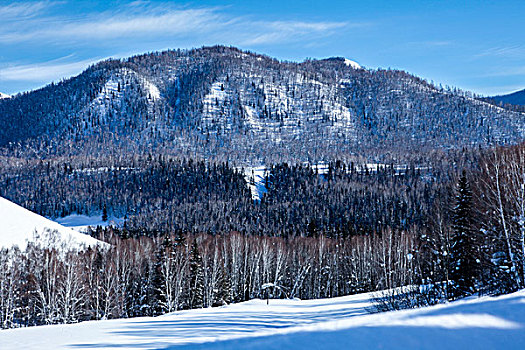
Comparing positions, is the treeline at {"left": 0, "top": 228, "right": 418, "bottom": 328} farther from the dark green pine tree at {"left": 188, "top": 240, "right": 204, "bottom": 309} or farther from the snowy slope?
the snowy slope

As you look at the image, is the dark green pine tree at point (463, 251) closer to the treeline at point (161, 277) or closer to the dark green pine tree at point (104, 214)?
the treeline at point (161, 277)

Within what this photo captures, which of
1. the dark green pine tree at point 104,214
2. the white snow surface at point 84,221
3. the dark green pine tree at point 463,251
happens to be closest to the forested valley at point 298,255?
the dark green pine tree at point 463,251

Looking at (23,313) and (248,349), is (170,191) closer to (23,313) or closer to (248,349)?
(23,313)

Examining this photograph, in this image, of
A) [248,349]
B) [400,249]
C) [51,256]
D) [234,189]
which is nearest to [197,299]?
[51,256]

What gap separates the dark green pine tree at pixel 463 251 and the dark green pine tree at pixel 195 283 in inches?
1219

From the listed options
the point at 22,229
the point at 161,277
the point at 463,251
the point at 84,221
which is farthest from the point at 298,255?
the point at 84,221

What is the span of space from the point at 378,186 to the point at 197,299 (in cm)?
12473

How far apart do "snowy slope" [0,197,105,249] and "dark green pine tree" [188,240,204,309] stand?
23.1m

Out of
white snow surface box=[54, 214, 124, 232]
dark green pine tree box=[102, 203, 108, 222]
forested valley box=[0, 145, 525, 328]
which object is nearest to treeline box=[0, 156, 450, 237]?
forested valley box=[0, 145, 525, 328]

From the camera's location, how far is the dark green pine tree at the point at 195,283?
50.3 m

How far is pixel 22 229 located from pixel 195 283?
29.7 m

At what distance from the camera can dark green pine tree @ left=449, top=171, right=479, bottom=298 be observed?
82.6 ft

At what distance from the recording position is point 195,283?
5044 cm

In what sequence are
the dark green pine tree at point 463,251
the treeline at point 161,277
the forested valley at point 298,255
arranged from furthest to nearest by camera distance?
the treeline at point 161,277
the dark green pine tree at point 463,251
the forested valley at point 298,255
